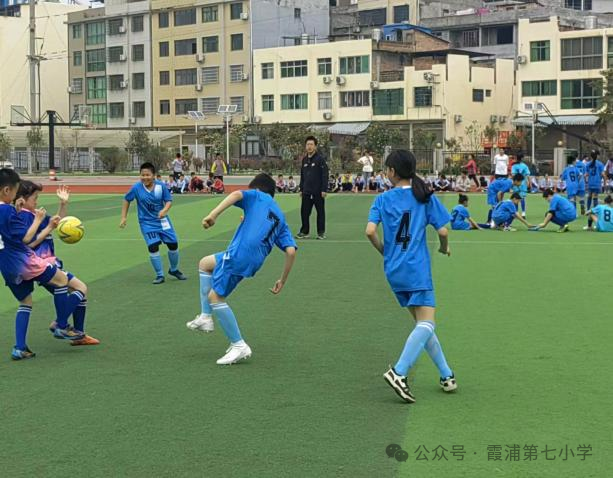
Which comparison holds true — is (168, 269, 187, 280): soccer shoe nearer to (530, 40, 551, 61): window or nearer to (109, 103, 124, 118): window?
(530, 40, 551, 61): window

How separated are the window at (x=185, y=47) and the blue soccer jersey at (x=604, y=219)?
67.3 m

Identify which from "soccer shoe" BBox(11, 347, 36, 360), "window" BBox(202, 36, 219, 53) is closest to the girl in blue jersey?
"soccer shoe" BBox(11, 347, 36, 360)

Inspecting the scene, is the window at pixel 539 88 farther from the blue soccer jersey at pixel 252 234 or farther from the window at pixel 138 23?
the blue soccer jersey at pixel 252 234

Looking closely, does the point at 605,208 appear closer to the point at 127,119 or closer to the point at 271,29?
the point at 271,29

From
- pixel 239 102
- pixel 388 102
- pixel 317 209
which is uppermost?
pixel 239 102

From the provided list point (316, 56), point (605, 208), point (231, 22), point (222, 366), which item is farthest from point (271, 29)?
point (222, 366)

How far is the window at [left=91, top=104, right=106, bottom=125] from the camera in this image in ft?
295

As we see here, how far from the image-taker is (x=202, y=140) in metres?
80.9

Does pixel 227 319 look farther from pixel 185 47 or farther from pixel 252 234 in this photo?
pixel 185 47

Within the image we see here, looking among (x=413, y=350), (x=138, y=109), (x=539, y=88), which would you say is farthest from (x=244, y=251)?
(x=138, y=109)

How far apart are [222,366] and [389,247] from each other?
195cm

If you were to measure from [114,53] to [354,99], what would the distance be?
88.8ft

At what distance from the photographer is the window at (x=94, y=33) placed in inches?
3519

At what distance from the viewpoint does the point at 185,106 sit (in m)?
85.2
